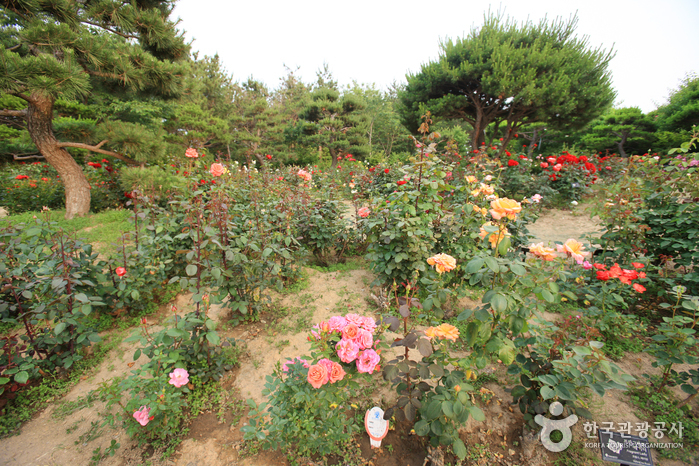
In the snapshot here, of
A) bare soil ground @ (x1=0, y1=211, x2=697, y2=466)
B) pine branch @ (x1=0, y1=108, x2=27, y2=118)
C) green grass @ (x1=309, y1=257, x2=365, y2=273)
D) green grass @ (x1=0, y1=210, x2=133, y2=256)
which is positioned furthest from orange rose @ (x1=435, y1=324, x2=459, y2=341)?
pine branch @ (x1=0, y1=108, x2=27, y2=118)

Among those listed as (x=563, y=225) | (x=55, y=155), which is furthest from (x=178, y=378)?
(x=563, y=225)

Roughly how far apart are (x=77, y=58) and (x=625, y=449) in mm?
6196

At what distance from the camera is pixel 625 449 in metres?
1.11

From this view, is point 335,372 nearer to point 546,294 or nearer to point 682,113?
point 546,294

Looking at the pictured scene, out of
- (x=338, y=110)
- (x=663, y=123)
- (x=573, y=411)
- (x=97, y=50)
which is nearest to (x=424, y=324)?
(x=573, y=411)

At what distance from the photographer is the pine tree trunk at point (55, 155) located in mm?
4125

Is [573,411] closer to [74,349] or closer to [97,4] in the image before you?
[74,349]

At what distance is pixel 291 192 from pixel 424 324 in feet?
6.68

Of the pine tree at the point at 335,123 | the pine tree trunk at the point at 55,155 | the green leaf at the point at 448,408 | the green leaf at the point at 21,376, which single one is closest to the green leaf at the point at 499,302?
the green leaf at the point at 448,408

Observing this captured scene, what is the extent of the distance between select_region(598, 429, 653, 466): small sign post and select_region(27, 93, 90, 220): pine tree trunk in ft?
22.7

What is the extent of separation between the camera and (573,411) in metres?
1.12

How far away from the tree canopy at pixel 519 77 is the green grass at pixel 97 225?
8.92 metres

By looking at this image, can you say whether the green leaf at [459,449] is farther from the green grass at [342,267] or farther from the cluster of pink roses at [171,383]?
the green grass at [342,267]

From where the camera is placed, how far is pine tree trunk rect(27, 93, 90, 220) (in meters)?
4.12
